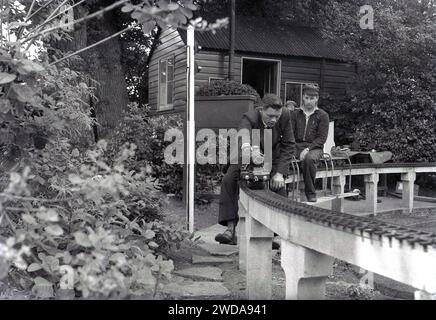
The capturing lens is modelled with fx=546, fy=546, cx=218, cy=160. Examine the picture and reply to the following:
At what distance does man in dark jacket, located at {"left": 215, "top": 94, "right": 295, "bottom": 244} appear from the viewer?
18.9ft

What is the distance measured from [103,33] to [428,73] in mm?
9441

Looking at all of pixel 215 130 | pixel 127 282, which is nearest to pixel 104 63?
pixel 215 130

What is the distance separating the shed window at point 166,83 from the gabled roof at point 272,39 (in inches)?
69.1

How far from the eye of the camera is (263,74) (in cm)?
2066

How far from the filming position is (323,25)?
68.4 ft

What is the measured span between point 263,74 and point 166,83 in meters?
3.81

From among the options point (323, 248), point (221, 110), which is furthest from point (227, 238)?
point (221, 110)

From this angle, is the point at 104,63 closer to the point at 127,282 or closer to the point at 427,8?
the point at 427,8

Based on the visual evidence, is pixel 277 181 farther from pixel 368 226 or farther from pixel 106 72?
pixel 106 72

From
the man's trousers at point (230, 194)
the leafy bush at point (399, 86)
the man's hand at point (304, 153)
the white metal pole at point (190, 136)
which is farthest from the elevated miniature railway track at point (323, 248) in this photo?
the leafy bush at point (399, 86)

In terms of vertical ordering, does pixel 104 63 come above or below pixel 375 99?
above

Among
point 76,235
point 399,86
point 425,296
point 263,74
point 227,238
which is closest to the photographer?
point 425,296

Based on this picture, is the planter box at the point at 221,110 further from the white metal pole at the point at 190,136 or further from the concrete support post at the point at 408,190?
the white metal pole at the point at 190,136

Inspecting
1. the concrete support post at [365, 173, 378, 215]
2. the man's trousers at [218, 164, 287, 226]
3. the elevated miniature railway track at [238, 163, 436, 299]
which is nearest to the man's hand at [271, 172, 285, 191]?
the man's trousers at [218, 164, 287, 226]
